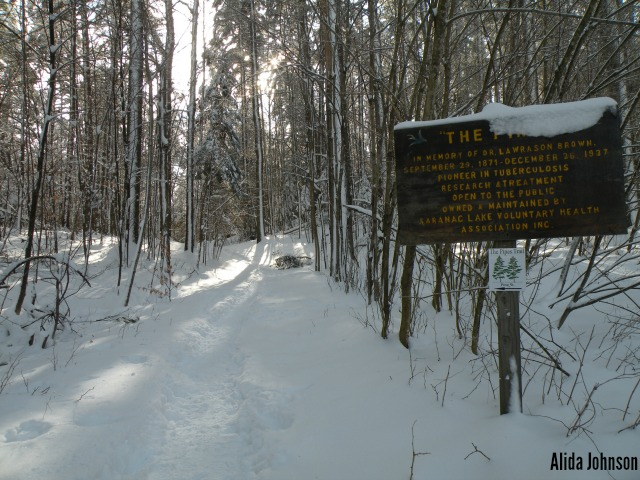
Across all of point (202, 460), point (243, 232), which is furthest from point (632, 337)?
point (243, 232)

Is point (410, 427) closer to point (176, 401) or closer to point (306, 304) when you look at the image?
point (176, 401)

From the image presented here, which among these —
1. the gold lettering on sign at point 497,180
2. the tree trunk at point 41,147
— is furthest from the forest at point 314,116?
the gold lettering on sign at point 497,180

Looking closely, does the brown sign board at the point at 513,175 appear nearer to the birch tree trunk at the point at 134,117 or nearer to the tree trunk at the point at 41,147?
the tree trunk at the point at 41,147

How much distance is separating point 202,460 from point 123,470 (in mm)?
532

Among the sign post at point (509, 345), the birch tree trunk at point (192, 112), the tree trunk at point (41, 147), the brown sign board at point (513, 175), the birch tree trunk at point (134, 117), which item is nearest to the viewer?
the brown sign board at point (513, 175)

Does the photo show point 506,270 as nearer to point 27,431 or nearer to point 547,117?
point 547,117

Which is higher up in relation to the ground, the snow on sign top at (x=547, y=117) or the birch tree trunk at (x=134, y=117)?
the birch tree trunk at (x=134, y=117)

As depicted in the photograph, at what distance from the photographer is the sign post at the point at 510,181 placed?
7.61 ft

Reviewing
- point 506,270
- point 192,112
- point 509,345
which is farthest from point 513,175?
point 192,112

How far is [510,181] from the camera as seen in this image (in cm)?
247

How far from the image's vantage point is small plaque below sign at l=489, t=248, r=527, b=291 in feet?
8.01

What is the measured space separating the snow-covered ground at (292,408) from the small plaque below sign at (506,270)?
3.08 ft

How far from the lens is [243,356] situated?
196 inches

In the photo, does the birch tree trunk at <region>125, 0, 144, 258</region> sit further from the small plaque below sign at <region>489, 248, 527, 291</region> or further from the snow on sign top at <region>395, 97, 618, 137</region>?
the small plaque below sign at <region>489, 248, 527, 291</region>
